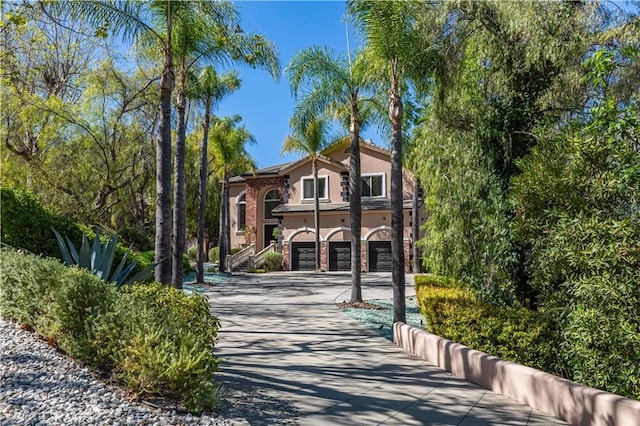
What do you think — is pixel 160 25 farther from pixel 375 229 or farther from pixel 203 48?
pixel 375 229

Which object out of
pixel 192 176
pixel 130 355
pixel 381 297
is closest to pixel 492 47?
pixel 130 355

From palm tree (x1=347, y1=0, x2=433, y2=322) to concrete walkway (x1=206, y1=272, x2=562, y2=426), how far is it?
5.78 ft

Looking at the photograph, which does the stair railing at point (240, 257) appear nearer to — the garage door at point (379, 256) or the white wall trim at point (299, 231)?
the white wall trim at point (299, 231)

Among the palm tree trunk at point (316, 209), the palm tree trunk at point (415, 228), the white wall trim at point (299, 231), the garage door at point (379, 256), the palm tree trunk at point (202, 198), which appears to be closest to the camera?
the palm tree trunk at point (202, 198)

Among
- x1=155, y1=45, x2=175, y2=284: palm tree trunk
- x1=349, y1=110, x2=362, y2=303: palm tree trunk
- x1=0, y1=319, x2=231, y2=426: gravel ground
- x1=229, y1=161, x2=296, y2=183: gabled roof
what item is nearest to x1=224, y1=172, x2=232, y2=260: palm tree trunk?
x1=229, y1=161, x2=296, y2=183: gabled roof

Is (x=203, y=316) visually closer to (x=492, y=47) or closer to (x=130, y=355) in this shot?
(x=130, y=355)

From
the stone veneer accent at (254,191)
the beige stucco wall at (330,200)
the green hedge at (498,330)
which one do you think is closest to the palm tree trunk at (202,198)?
the beige stucco wall at (330,200)

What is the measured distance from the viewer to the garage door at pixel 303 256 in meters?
32.4

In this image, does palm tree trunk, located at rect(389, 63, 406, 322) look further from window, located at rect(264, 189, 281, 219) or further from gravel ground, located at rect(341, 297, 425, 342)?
window, located at rect(264, 189, 281, 219)

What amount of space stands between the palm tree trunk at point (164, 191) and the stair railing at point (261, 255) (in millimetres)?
22958

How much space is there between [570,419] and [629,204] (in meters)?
2.71

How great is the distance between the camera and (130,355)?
4656mm

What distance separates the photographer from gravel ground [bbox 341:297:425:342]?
35.8 ft

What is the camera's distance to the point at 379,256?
99.5ft
